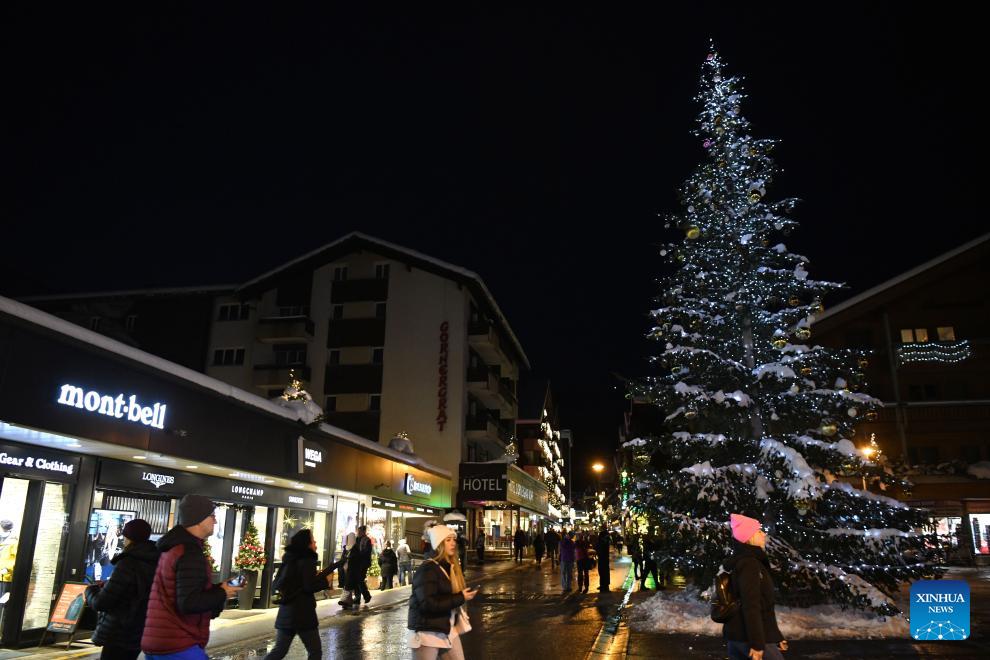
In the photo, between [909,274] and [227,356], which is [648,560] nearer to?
[909,274]

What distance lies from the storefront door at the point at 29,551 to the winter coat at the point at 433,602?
26.0ft

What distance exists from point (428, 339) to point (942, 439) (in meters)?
26.2

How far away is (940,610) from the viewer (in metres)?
10.1

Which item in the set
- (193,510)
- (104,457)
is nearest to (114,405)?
A: (104,457)

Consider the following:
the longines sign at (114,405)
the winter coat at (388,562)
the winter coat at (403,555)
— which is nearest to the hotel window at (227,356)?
the winter coat at (403,555)

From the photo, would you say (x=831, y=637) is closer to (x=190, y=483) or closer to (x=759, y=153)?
(x=759, y=153)

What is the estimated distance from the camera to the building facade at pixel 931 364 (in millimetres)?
33250

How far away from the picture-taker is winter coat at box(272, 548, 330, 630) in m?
7.42

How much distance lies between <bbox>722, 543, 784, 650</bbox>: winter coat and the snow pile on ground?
6.67m

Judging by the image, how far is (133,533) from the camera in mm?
5238

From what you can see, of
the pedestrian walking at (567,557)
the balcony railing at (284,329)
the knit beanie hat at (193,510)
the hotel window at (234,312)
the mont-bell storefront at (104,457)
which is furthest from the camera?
the hotel window at (234,312)

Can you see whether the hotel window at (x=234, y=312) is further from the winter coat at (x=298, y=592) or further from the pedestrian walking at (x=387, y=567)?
the winter coat at (x=298, y=592)

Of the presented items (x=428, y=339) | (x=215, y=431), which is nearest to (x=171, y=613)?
(x=215, y=431)

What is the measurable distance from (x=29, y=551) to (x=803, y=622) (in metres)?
12.1
